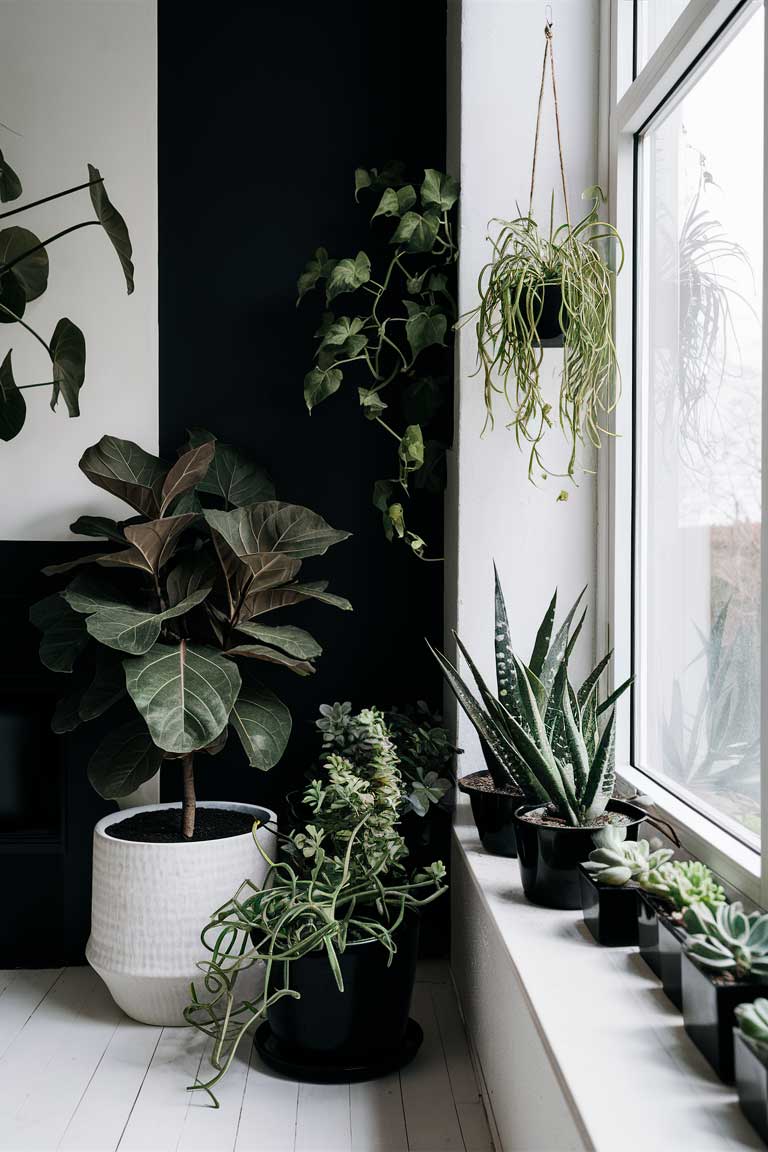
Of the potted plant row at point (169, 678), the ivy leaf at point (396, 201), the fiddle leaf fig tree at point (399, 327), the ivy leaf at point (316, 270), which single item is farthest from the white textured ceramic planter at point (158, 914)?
the ivy leaf at point (396, 201)

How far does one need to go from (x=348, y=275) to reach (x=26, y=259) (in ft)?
2.71

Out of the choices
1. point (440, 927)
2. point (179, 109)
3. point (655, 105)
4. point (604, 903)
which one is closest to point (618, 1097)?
point (604, 903)

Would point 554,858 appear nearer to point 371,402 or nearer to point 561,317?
point 561,317

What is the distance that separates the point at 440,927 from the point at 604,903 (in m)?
1.25

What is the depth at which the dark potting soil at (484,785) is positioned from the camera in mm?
2133

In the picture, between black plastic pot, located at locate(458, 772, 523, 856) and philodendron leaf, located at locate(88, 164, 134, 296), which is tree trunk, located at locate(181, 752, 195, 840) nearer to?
black plastic pot, located at locate(458, 772, 523, 856)

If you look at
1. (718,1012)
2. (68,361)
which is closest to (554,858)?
(718,1012)

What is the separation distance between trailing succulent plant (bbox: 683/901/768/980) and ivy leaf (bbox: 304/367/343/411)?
1.66 metres

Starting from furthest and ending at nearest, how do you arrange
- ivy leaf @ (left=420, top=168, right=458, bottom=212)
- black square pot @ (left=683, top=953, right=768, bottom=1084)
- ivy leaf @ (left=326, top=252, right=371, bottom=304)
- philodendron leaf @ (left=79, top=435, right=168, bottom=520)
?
ivy leaf @ (left=326, top=252, right=371, bottom=304), ivy leaf @ (left=420, top=168, right=458, bottom=212), philodendron leaf @ (left=79, top=435, right=168, bottom=520), black square pot @ (left=683, top=953, right=768, bottom=1084)

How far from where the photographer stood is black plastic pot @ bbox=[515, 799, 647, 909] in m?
1.75

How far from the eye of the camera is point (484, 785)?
7.36 ft

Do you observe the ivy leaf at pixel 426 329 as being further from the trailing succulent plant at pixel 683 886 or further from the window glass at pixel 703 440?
the trailing succulent plant at pixel 683 886

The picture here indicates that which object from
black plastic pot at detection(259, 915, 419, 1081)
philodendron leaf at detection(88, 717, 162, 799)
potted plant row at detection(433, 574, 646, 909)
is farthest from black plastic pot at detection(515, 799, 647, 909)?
philodendron leaf at detection(88, 717, 162, 799)

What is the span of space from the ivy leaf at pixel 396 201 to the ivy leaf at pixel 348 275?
12 centimetres
